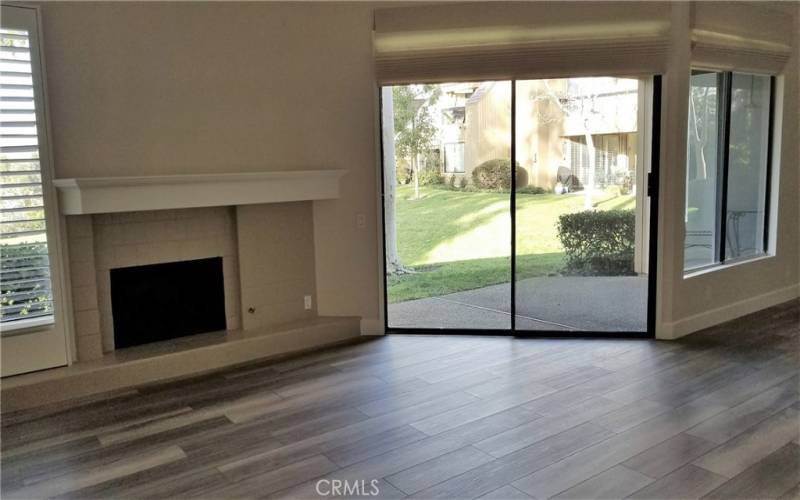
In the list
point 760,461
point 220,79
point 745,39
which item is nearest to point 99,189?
point 220,79

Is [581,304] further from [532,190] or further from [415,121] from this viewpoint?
[415,121]

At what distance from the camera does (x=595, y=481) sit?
2.80 meters

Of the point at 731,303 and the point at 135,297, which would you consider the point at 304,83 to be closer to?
the point at 135,297

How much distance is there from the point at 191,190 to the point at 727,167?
15.3 ft

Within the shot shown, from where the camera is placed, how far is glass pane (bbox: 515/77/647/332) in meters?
5.00

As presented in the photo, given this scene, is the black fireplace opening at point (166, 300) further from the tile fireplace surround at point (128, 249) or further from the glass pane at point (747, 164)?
the glass pane at point (747, 164)

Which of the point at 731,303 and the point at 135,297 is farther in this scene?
the point at 731,303

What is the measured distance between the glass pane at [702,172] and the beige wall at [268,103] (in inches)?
10.9

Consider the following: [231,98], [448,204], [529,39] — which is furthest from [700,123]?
[231,98]

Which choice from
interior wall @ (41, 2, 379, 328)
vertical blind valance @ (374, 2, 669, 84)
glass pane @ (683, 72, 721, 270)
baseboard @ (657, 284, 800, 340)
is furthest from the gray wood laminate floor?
vertical blind valance @ (374, 2, 669, 84)

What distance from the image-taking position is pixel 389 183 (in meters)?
5.63

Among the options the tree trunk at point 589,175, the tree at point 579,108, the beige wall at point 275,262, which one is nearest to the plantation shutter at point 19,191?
the beige wall at point 275,262

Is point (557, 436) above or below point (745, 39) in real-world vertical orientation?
below

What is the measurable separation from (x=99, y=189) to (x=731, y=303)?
5.25 metres
